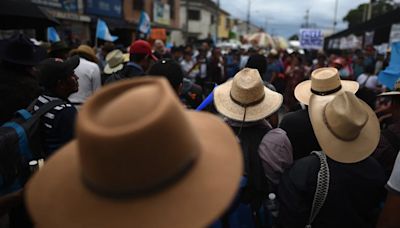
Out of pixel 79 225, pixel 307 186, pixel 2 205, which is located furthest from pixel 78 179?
pixel 307 186

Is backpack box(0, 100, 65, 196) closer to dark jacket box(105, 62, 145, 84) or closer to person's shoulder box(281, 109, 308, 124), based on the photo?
dark jacket box(105, 62, 145, 84)

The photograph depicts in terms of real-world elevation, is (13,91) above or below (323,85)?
below

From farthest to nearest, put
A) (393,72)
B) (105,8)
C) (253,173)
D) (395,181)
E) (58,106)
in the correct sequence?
1. (105,8)
2. (393,72)
3. (58,106)
4. (253,173)
5. (395,181)

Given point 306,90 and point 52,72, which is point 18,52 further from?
point 306,90

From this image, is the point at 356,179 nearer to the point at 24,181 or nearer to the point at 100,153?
the point at 100,153

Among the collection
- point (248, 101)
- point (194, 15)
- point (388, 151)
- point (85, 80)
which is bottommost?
point (388, 151)

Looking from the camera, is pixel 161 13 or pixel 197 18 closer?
pixel 161 13

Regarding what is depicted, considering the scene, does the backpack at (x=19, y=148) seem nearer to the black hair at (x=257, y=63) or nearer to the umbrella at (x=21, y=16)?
the umbrella at (x=21, y=16)

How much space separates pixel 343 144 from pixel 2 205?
201 cm

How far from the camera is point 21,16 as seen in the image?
561 cm

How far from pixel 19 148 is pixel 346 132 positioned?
211 cm

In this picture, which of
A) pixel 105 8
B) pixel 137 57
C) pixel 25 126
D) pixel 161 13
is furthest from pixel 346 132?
pixel 161 13

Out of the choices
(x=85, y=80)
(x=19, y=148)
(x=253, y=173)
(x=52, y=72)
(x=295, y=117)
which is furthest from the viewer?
→ (x=85, y=80)

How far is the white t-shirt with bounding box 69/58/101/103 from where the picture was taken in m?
4.54
